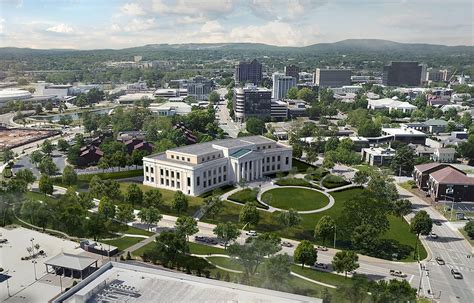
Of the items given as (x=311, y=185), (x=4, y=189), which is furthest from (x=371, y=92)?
(x=4, y=189)

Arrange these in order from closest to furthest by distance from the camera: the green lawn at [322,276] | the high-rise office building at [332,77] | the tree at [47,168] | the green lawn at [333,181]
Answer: the green lawn at [322,276] < the green lawn at [333,181] < the tree at [47,168] < the high-rise office building at [332,77]

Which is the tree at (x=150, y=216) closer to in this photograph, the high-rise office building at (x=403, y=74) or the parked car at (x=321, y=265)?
the parked car at (x=321, y=265)

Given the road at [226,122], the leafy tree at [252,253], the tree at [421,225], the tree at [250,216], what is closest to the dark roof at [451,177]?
the tree at [421,225]

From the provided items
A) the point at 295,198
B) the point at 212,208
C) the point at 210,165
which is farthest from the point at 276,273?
the point at 210,165

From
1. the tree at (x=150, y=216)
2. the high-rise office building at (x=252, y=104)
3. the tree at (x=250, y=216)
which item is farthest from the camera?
the high-rise office building at (x=252, y=104)

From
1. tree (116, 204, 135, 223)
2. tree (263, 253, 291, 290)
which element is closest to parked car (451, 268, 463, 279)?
tree (263, 253, 291, 290)

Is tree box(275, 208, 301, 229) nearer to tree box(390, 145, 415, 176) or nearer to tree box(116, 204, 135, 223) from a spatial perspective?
tree box(116, 204, 135, 223)
